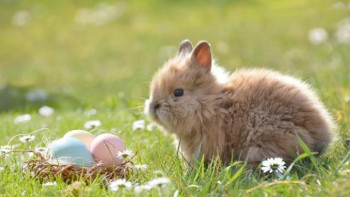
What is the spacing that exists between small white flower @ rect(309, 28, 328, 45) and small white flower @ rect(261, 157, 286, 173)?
8067 mm

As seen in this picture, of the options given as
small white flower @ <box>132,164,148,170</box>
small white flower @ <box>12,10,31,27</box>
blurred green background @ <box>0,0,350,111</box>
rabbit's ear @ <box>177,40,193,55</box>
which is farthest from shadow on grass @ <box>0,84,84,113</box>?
small white flower @ <box>12,10,31,27</box>

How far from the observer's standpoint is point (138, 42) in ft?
46.4

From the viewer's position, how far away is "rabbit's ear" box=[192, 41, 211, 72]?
4.54 meters

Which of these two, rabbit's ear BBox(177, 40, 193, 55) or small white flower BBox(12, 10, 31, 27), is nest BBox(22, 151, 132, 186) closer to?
rabbit's ear BBox(177, 40, 193, 55)

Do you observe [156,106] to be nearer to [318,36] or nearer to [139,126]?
[139,126]

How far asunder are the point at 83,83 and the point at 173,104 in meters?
6.71

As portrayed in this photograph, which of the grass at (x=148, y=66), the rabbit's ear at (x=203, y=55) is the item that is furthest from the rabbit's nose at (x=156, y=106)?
the rabbit's ear at (x=203, y=55)

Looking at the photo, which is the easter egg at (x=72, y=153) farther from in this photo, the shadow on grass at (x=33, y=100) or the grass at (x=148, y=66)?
the shadow on grass at (x=33, y=100)

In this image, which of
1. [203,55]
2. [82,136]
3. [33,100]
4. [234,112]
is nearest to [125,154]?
[82,136]

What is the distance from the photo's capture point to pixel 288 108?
4.27 meters

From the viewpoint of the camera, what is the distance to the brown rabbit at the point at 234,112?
167 inches

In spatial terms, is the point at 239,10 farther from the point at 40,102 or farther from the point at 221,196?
the point at 221,196

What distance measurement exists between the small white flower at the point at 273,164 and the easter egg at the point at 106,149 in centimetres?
106

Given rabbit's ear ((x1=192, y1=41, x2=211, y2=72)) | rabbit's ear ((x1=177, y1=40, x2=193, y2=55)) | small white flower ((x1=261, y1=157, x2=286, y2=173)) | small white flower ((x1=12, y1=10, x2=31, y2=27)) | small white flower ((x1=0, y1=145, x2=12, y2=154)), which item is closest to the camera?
small white flower ((x1=261, y1=157, x2=286, y2=173))
